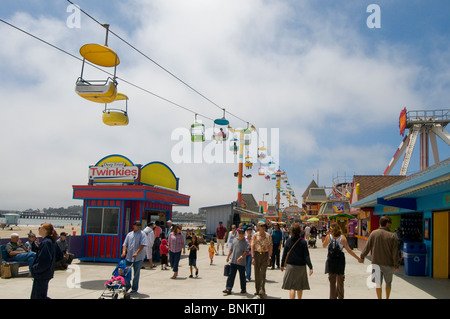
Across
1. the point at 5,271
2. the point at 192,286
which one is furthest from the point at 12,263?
the point at 192,286

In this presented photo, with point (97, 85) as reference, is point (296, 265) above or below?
below

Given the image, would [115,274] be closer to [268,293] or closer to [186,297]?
[186,297]

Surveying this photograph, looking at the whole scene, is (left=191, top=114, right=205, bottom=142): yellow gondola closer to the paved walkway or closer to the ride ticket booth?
the ride ticket booth

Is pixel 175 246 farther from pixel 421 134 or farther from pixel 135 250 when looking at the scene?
pixel 421 134

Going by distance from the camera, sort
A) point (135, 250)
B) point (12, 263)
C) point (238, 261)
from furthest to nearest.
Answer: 1. point (12, 263)
2. point (238, 261)
3. point (135, 250)

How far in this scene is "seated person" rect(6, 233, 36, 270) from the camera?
10.9m

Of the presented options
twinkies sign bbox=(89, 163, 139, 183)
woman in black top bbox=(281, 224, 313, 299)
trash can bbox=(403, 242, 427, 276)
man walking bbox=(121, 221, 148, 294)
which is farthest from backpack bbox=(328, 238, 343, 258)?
twinkies sign bbox=(89, 163, 139, 183)

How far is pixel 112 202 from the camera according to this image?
1470 cm

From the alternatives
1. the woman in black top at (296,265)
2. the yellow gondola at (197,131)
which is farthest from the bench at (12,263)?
the yellow gondola at (197,131)

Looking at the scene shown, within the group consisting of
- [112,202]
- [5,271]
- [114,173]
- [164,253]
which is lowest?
[5,271]

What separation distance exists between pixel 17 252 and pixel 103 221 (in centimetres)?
395

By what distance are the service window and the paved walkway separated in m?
1.68

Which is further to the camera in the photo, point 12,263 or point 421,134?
point 421,134
